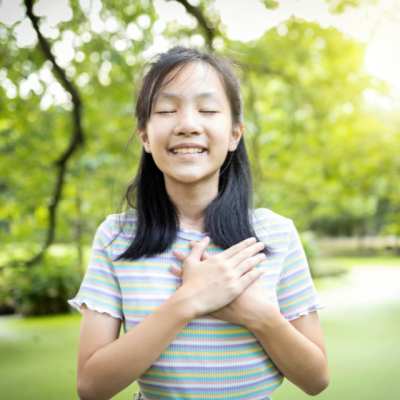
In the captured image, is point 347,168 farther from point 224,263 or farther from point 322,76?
point 224,263

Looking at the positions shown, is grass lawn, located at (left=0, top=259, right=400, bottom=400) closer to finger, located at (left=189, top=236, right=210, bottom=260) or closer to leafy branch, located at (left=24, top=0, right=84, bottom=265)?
leafy branch, located at (left=24, top=0, right=84, bottom=265)

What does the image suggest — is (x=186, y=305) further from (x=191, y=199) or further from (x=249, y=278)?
(x=191, y=199)

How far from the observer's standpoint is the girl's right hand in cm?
71

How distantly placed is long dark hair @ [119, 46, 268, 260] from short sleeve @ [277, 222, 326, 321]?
0.32 feet

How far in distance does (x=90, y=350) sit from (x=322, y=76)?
4.47 m

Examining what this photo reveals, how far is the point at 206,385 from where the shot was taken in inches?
28.6

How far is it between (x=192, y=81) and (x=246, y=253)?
1.19ft

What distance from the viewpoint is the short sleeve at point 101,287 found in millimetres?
765

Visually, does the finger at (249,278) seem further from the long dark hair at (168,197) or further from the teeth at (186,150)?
the teeth at (186,150)

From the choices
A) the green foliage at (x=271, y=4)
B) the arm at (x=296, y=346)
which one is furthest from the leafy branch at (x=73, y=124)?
the arm at (x=296, y=346)

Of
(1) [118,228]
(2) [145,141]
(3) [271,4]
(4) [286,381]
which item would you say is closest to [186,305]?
(1) [118,228]

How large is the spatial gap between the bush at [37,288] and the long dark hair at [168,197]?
3650mm

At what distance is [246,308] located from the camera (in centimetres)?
72

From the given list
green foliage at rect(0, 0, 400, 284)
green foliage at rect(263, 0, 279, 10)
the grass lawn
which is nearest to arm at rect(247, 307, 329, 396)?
the grass lawn
